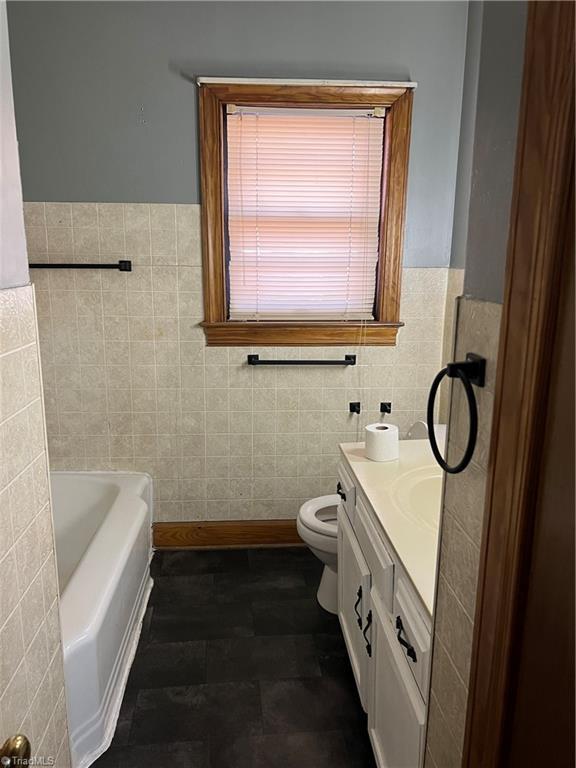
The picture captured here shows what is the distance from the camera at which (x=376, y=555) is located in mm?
1544

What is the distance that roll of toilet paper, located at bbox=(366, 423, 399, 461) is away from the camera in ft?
6.62

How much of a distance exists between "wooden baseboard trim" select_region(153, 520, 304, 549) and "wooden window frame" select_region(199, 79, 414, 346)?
97 cm

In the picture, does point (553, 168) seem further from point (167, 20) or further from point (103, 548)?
point (167, 20)

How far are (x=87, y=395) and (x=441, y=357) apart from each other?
5.98 feet

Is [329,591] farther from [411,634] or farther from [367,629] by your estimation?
[411,634]

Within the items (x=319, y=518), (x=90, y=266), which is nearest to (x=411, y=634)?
(x=319, y=518)

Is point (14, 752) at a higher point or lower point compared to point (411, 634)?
higher

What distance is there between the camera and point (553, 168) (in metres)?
0.64

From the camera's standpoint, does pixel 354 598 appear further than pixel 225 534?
No

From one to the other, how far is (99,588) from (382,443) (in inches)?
43.5

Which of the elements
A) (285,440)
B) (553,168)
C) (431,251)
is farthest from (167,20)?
(553,168)

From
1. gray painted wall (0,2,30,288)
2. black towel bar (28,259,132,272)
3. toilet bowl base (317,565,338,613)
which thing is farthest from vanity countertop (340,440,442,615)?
black towel bar (28,259,132,272)

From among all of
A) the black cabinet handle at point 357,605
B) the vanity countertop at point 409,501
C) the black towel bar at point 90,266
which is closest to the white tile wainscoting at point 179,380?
the black towel bar at point 90,266

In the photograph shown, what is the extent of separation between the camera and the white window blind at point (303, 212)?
102 inches
